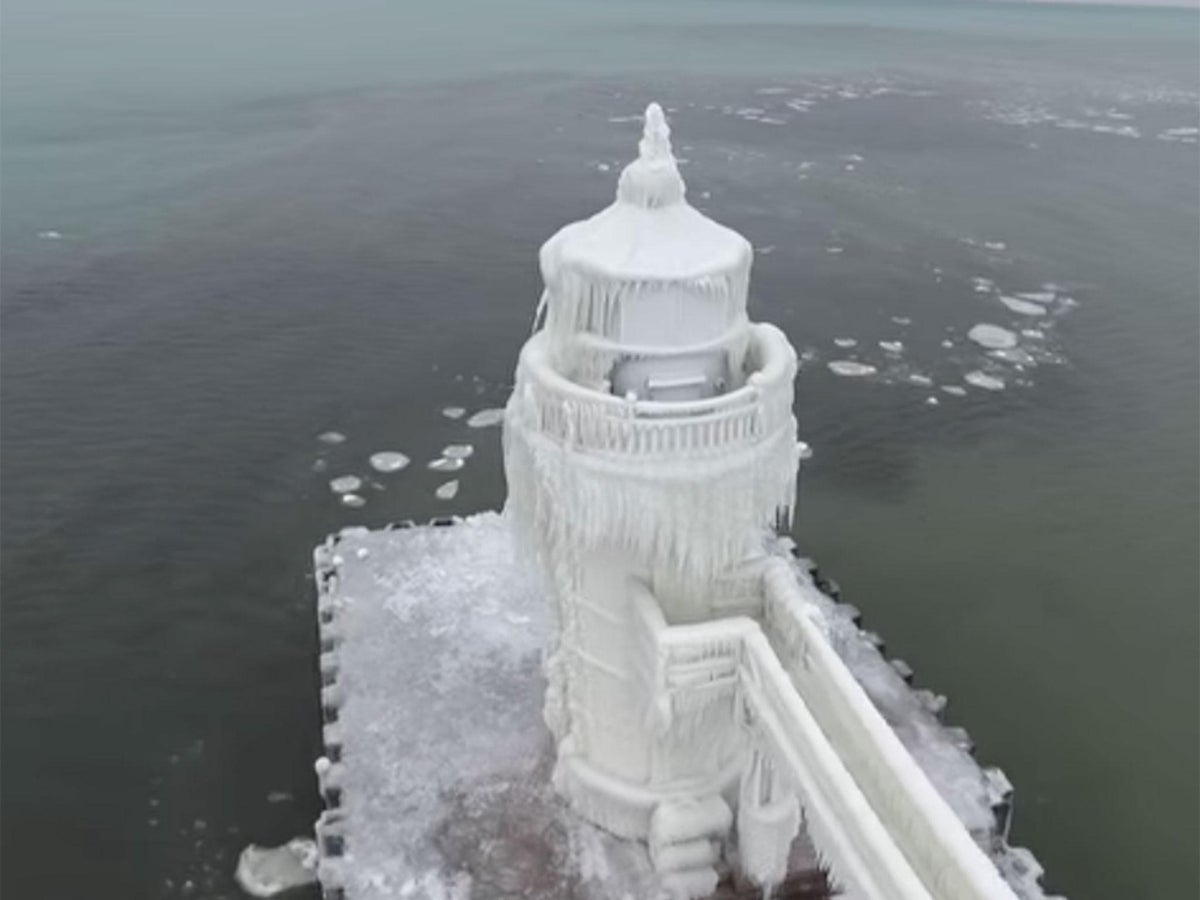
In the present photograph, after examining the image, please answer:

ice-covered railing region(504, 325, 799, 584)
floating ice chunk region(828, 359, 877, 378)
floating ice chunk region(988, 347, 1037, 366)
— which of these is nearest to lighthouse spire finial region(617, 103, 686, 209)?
ice-covered railing region(504, 325, 799, 584)

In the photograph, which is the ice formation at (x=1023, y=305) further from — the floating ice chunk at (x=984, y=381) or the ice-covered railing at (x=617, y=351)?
the ice-covered railing at (x=617, y=351)

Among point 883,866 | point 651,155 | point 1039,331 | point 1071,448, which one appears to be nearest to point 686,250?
point 651,155

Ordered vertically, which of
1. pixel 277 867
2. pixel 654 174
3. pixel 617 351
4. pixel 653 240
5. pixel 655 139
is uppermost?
pixel 655 139

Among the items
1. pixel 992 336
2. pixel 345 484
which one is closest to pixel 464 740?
pixel 345 484

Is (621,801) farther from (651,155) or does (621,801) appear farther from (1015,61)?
(1015,61)

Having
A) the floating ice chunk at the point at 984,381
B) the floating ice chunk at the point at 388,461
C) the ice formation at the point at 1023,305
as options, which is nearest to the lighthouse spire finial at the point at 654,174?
the floating ice chunk at the point at 388,461

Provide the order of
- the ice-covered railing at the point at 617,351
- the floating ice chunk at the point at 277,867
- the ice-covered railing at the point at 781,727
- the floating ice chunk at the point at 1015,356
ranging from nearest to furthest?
the ice-covered railing at the point at 781,727 < the ice-covered railing at the point at 617,351 < the floating ice chunk at the point at 277,867 < the floating ice chunk at the point at 1015,356

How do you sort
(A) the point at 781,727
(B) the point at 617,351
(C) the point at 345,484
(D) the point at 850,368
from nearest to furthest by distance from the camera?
(A) the point at 781,727 < (B) the point at 617,351 < (C) the point at 345,484 < (D) the point at 850,368

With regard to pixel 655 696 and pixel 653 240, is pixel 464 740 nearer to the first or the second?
pixel 655 696
